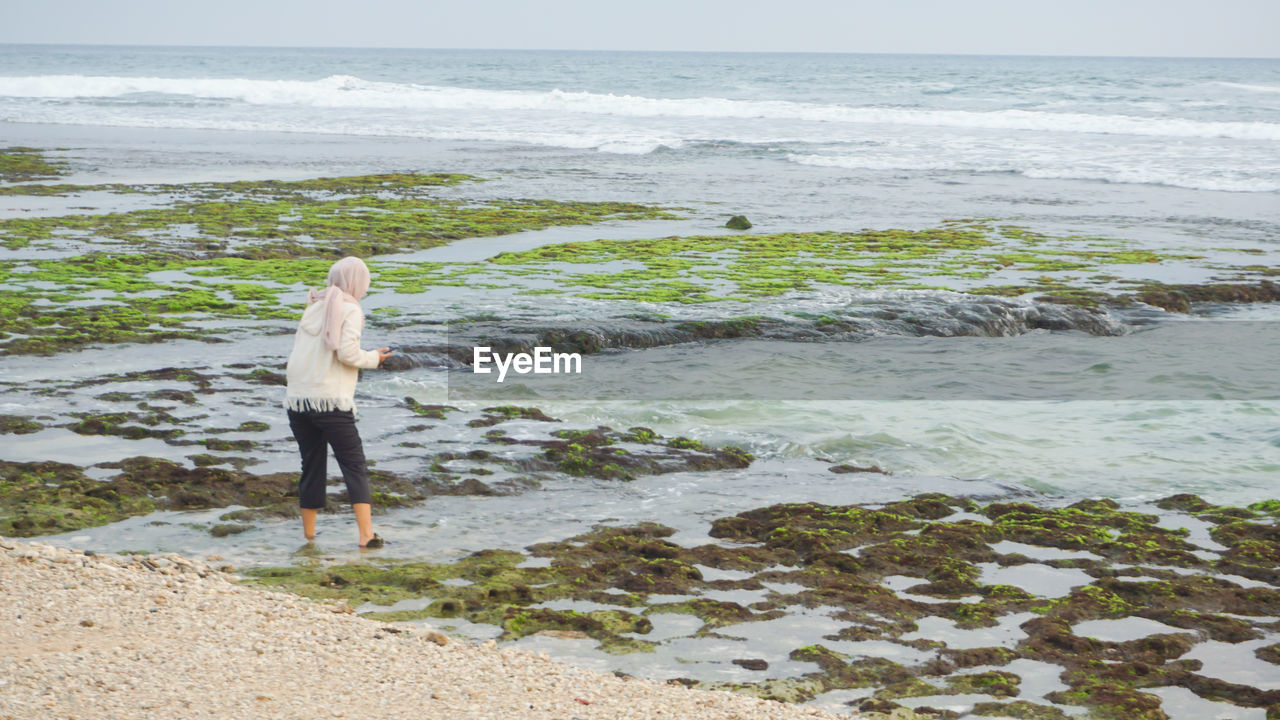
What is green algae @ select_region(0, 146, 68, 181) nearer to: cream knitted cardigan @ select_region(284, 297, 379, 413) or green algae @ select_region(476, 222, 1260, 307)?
green algae @ select_region(476, 222, 1260, 307)

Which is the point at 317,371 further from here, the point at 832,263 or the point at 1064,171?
the point at 1064,171

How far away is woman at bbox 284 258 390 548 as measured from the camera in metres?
6.53

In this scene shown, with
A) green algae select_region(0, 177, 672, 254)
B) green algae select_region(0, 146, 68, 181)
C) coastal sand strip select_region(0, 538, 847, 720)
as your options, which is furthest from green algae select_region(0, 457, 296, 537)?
green algae select_region(0, 146, 68, 181)

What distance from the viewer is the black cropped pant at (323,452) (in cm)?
681

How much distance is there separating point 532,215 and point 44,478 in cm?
1525

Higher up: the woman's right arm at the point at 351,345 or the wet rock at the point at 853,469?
the woman's right arm at the point at 351,345

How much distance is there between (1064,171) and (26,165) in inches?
1095

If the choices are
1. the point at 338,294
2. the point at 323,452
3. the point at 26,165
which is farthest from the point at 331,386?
the point at 26,165

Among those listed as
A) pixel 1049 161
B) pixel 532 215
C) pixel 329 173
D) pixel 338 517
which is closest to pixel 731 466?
pixel 338 517

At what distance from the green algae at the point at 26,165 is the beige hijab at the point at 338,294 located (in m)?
22.9

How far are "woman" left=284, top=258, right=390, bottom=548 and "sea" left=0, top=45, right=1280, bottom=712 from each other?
0.37 metres

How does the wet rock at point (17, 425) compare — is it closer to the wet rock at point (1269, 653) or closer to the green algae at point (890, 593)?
the green algae at point (890, 593)

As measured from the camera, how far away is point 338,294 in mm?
6527

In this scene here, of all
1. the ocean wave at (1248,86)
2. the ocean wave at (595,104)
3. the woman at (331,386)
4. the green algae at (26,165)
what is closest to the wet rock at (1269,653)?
the woman at (331,386)
